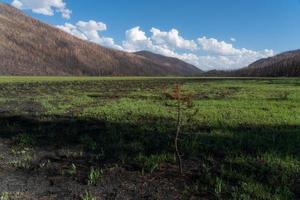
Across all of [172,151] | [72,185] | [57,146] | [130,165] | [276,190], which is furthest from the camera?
[57,146]

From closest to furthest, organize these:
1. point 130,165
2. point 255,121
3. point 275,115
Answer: point 130,165
point 255,121
point 275,115

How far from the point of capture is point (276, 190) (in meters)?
7.91

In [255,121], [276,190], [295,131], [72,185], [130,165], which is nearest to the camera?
[276,190]

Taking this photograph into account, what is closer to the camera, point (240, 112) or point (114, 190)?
point (114, 190)

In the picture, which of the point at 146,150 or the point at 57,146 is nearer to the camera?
the point at 146,150

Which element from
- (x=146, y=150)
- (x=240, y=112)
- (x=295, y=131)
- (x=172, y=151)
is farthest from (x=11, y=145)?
(x=240, y=112)

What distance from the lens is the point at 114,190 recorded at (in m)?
8.39

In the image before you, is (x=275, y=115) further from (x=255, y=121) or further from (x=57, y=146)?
(x=57, y=146)

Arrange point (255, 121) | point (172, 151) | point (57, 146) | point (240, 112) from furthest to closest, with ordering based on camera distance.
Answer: point (240, 112) → point (255, 121) → point (57, 146) → point (172, 151)

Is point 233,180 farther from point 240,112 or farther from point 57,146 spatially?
point 240,112

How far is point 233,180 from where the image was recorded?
8797 millimetres

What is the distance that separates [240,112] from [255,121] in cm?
309

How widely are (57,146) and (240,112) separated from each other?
430 inches

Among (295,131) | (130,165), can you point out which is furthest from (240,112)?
(130,165)
